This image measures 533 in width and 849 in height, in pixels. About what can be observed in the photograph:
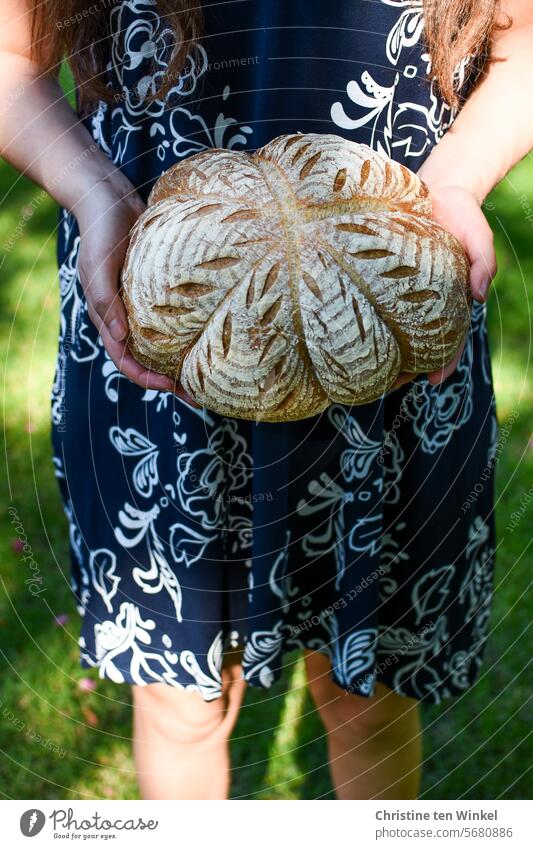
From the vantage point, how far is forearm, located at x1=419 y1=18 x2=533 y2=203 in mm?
1050

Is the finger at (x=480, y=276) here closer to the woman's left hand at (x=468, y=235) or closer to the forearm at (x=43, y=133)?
the woman's left hand at (x=468, y=235)

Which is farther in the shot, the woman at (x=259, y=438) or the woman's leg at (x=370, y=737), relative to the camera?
Answer: the woman's leg at (x=370, y=737)

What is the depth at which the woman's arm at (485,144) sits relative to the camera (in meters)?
0.99

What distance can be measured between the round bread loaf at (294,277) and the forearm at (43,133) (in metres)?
0.19

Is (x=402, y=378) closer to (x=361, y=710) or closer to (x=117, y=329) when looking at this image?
(x=117, y=329)

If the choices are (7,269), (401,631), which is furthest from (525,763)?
(7,269)

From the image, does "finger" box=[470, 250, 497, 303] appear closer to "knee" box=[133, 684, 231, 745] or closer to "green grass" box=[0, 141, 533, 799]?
"knee" box=[133, 684, 231, 745]

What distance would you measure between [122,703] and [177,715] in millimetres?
631

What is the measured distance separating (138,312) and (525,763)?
1376 mm

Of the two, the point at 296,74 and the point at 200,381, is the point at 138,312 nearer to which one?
the point at 200,381

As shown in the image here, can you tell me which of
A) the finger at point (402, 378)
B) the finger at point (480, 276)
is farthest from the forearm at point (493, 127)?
the finger at point (402, 378)

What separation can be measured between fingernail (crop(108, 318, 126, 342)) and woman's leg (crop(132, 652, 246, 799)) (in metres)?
0.57
